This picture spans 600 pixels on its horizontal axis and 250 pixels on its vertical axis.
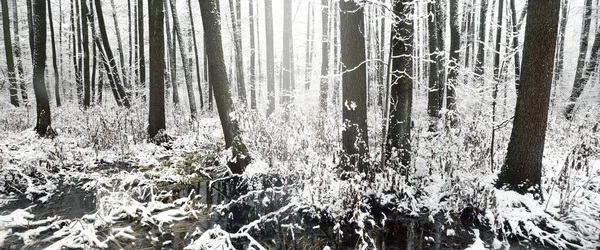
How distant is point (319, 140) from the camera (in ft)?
19.8

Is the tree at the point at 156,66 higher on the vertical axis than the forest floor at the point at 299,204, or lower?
higher

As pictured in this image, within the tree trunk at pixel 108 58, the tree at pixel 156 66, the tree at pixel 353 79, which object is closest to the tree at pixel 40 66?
the tree at pixel 156 66

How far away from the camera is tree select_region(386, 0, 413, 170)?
5.46 metres

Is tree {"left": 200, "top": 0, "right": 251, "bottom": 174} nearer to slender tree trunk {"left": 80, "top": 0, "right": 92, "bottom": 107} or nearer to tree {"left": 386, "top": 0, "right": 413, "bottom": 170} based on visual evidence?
tree {"left": 386, "top": 0, "right": 413, "bottom": 170}

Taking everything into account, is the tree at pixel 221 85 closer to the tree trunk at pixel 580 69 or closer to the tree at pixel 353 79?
the tree at pixel 353 79

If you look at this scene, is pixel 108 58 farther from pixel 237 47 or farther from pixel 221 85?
pixel 221 85

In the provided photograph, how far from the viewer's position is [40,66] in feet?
27.0

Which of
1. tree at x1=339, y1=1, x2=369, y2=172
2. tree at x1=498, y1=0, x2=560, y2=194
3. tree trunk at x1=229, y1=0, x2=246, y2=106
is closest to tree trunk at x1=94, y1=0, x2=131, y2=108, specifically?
tree trunk at x1=229, y1=0, x2=246, y2=106

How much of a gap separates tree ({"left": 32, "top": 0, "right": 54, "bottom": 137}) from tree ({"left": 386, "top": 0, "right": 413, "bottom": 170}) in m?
8.18

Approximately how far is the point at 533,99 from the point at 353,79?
2596 millimetres

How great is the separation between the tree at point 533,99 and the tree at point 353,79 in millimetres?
2215

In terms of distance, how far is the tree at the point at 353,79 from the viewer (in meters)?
5.32

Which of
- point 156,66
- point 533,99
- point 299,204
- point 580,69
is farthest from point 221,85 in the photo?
point 580,69

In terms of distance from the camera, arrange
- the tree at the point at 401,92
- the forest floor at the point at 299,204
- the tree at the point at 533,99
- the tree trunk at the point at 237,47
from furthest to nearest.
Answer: the tree trunk at the point at 237,47
the tree at the point at 401,92
the tree at the point at 533,99
the forest floor at the point at 299,204
